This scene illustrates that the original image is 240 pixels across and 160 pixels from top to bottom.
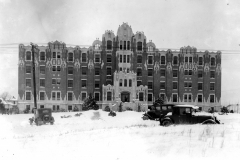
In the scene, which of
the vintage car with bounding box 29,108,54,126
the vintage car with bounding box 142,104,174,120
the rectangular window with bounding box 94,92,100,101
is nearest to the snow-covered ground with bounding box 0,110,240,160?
the vintage car with bounding box 29,108,54,126

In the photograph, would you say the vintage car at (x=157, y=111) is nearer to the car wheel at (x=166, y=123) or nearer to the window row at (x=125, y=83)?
the car wheel at (x=166, y=123)

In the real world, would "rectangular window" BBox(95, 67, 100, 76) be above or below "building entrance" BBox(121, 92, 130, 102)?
above

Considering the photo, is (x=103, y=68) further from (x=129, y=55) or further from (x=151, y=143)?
(x=151, y=143)

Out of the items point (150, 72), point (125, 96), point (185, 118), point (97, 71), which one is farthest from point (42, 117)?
point (150, 72)

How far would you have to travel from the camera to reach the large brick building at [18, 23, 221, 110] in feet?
178

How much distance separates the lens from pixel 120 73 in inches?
2119

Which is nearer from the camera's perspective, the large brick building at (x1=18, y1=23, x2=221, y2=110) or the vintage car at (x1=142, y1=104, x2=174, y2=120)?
the vintage car at (x1=142, y1=104, x2=174, y2=120)

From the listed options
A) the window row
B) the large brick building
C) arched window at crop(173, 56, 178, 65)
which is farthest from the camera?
arched window at crop(173, 56, 178, 65)

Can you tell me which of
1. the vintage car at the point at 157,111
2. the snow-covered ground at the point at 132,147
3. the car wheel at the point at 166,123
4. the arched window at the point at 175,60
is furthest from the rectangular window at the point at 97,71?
the snow-covered ground at the point at 132,147

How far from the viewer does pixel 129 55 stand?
55.3m

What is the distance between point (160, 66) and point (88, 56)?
48.9 feet

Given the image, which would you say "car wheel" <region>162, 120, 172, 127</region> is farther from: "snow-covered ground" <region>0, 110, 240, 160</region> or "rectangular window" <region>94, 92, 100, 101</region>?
"rectangular window" <region>94, 92, 100, 101</region>

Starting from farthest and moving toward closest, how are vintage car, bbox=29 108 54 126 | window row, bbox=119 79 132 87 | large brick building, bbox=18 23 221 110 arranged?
large brick building, bbox=18 23 221 110 < window row, bbox=119 79 132 87 < vintage car, bbox=29 108 54 126

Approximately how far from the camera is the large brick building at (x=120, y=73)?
54125 millimetres
